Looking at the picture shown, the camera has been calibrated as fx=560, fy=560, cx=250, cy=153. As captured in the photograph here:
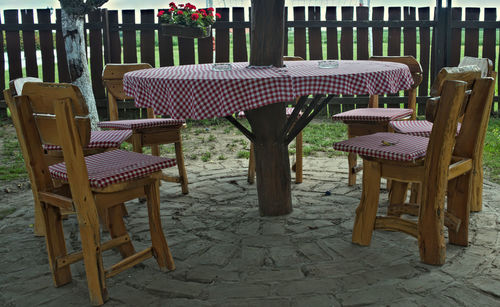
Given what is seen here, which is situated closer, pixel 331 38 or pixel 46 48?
pixel 331 38

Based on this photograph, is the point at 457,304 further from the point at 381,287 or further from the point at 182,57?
the point at 182,57

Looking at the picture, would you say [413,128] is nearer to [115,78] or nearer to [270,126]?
[270,126]

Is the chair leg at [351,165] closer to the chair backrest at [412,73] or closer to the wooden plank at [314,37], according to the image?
the chair backrest at [412,73]

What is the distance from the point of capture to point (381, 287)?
2783 millimetres

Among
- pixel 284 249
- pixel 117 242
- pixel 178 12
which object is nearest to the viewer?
pixel 117 242

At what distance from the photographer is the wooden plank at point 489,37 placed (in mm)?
8477

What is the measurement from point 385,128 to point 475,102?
126 cm

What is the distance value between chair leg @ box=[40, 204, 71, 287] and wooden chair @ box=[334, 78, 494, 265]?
5.44 feet

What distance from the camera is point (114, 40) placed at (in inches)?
336

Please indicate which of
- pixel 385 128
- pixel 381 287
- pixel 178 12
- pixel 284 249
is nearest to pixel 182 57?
pixel 178 12

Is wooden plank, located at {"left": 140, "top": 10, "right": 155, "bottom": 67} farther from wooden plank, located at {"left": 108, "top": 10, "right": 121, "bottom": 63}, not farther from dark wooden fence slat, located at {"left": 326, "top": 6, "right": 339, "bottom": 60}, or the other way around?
dark wooden fence slat, located at {"left": 326, "top": 6, "right": 339, "bottom": 60}

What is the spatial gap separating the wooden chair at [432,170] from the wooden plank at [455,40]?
17.2ft

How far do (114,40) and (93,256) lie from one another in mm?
6345

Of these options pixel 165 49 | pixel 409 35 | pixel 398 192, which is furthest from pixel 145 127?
pixel 409 35
